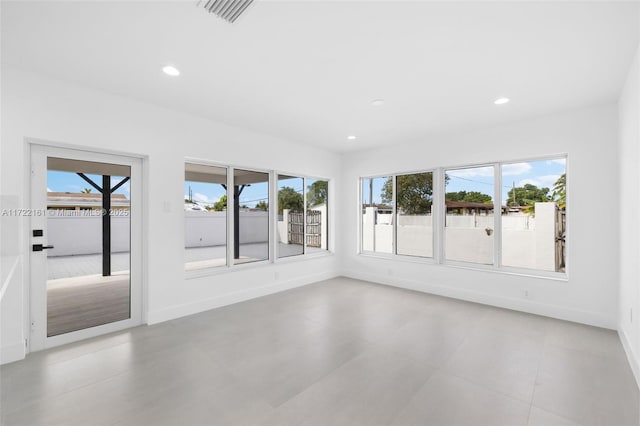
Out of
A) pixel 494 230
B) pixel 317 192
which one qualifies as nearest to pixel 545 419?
pixel 494 230

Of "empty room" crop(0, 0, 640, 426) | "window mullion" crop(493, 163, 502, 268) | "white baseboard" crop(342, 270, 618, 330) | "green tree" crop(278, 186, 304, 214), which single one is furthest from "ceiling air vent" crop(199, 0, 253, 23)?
"white baseboard" crop(342, 270, 618, 330)

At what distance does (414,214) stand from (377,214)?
2.82 feet

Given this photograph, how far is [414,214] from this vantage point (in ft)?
18.4

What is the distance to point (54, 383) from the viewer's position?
2.35m

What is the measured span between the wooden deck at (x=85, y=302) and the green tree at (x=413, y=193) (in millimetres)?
4763

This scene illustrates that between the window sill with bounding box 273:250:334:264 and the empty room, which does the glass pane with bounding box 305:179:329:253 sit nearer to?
the window sill with bounding box 273:250:334:264

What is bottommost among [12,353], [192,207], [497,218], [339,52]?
[12,353]

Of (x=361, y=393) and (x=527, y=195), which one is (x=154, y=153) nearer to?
(x=361, y=393)

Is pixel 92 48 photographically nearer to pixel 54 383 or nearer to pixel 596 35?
pixel 54 383

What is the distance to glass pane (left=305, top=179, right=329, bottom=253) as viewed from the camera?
618cm

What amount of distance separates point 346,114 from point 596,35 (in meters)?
Result: 2.54

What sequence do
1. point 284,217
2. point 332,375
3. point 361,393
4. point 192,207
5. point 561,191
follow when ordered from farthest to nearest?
1. point 284,217
2. point 192,207
3. point 561,191
4. point 332,375
5. point 361,393

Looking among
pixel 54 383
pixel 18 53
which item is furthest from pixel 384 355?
pixel 18 53

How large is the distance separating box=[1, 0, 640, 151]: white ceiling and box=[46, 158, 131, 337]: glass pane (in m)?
1.06
